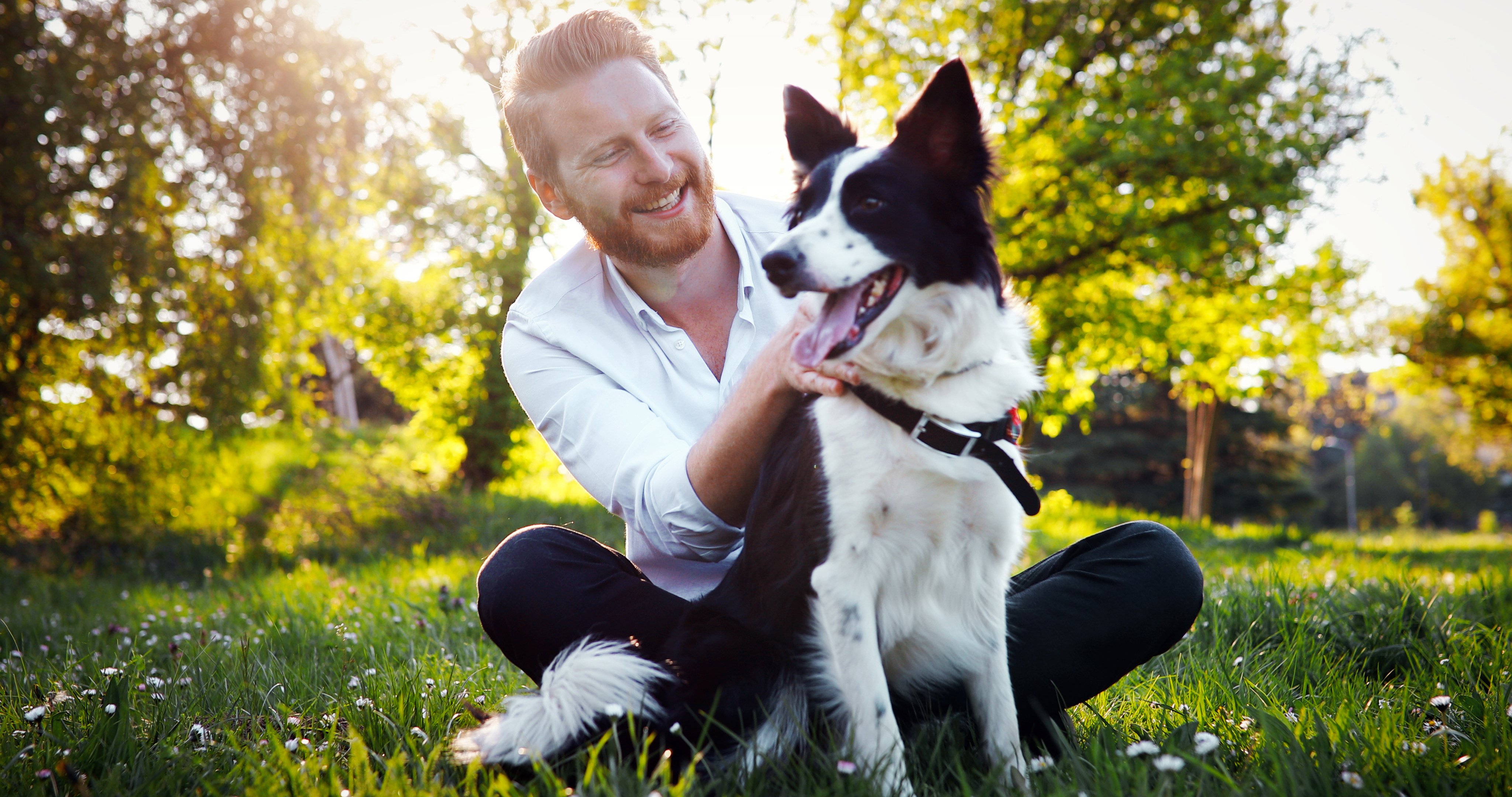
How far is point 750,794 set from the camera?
170 cm

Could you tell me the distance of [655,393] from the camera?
2.50m

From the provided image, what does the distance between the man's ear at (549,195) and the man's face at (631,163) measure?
97mm

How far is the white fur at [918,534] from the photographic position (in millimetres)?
1767

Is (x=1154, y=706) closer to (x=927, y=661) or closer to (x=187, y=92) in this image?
(x=927, y=661)

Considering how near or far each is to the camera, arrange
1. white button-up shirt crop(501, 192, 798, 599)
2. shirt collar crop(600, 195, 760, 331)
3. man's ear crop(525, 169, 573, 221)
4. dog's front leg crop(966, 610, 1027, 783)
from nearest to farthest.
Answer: dog's front leg crop(966, 610, 1027, 783) < white button-up shirt crop(501, 192, 798, 599) < shirt collar crop(600, 195, 760, 331) < man's ear crop(525, 169, 573, 221)

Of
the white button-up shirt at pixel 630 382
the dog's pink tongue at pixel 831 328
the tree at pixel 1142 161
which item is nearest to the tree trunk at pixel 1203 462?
the tree at pixel 1142 161

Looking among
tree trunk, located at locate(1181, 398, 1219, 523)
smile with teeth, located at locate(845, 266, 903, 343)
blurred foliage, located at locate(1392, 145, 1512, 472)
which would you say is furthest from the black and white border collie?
blurred foliage, located at locate(1392, 145, 1512, 472)

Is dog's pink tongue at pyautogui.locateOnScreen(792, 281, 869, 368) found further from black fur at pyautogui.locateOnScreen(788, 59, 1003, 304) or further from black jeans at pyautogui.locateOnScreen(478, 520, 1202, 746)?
black jeans at pyautogui.locateOnScreen(478, 520, 1202, 746)

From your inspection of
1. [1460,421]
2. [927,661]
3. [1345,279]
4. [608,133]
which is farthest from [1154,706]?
[1460,421]

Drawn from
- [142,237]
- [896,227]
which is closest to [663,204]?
[896,227]

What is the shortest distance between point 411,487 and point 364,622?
184 inches

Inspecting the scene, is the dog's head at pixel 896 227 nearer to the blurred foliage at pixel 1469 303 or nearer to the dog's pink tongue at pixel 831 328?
the dog's pink tongue at pixel 831 328

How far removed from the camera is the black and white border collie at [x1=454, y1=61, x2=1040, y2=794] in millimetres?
1789

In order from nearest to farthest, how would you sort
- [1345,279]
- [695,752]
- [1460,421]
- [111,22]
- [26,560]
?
[695,752], [26,560], [111,22], [1345,279], [1460,421]
